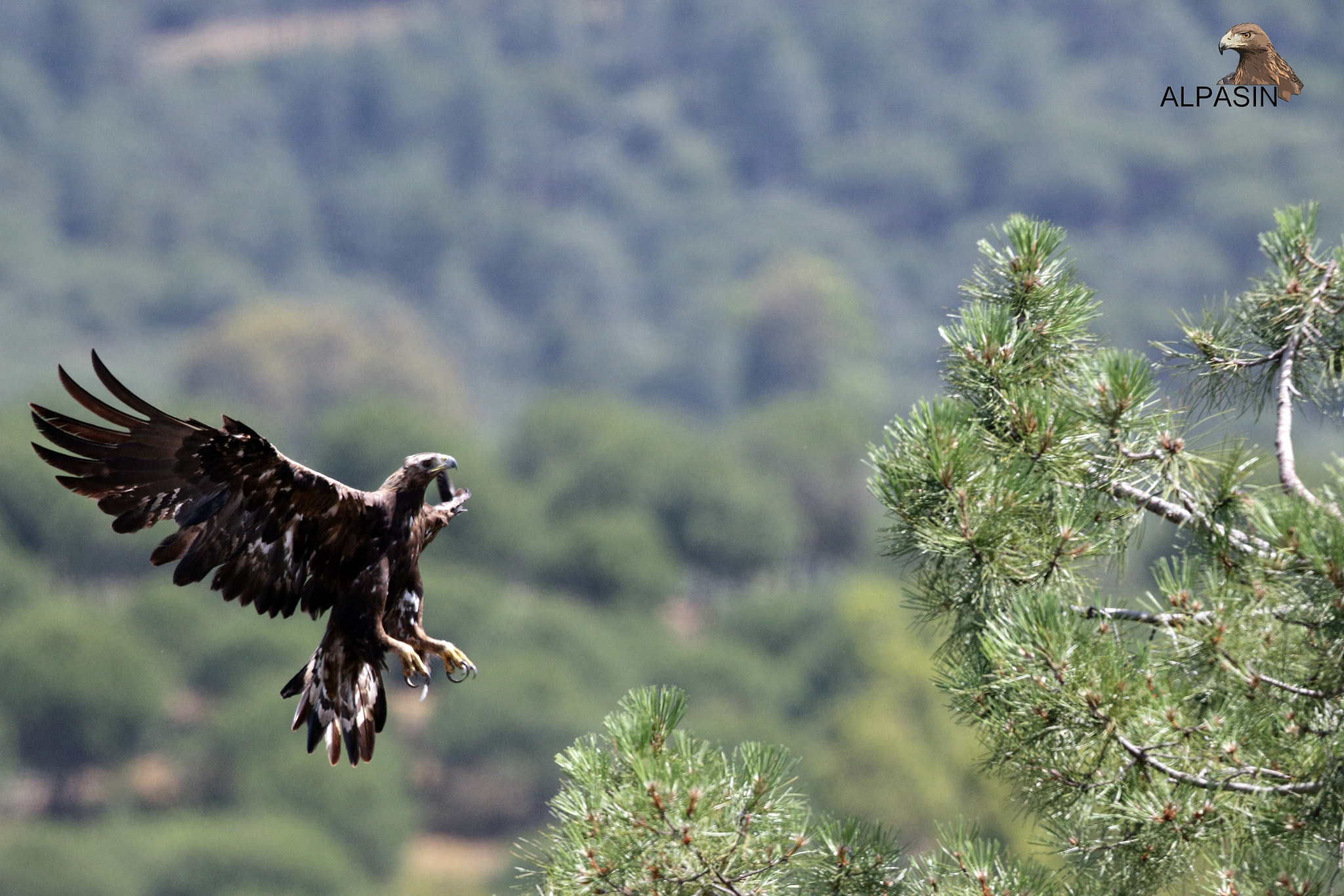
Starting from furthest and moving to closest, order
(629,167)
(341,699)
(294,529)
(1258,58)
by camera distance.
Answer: (629,167) < (1258,58) < (341,699) < (294,529)

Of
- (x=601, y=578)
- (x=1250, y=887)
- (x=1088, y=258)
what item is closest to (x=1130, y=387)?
(x=1250, y=887)

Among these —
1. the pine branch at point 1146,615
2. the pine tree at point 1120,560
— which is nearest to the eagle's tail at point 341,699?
the pine tree at point 1120,560

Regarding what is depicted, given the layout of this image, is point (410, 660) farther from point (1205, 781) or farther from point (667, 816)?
point (1205, 781)

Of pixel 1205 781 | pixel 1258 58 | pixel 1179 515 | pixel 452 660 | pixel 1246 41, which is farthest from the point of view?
pixel 1258 58

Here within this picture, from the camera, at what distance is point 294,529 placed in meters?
5.65

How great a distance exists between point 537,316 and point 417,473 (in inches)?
6100

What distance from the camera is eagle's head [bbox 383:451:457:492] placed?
5547mm

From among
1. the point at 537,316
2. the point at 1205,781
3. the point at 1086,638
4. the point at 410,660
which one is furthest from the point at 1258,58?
the point at 537,316

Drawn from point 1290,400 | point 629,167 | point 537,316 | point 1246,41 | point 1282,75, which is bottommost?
point 1290,400

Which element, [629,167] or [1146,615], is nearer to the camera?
[1146,615]

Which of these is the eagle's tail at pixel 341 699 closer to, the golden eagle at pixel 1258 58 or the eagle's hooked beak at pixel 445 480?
the eagle's hooked beak at pixel 445 480

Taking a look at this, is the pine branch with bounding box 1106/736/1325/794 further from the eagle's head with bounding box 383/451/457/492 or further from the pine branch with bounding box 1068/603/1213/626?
the eagle's head with bounding box 383/451/457/492

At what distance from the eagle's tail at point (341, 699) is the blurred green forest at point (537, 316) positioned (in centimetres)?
3366

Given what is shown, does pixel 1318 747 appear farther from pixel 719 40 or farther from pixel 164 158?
pixel 719 40
